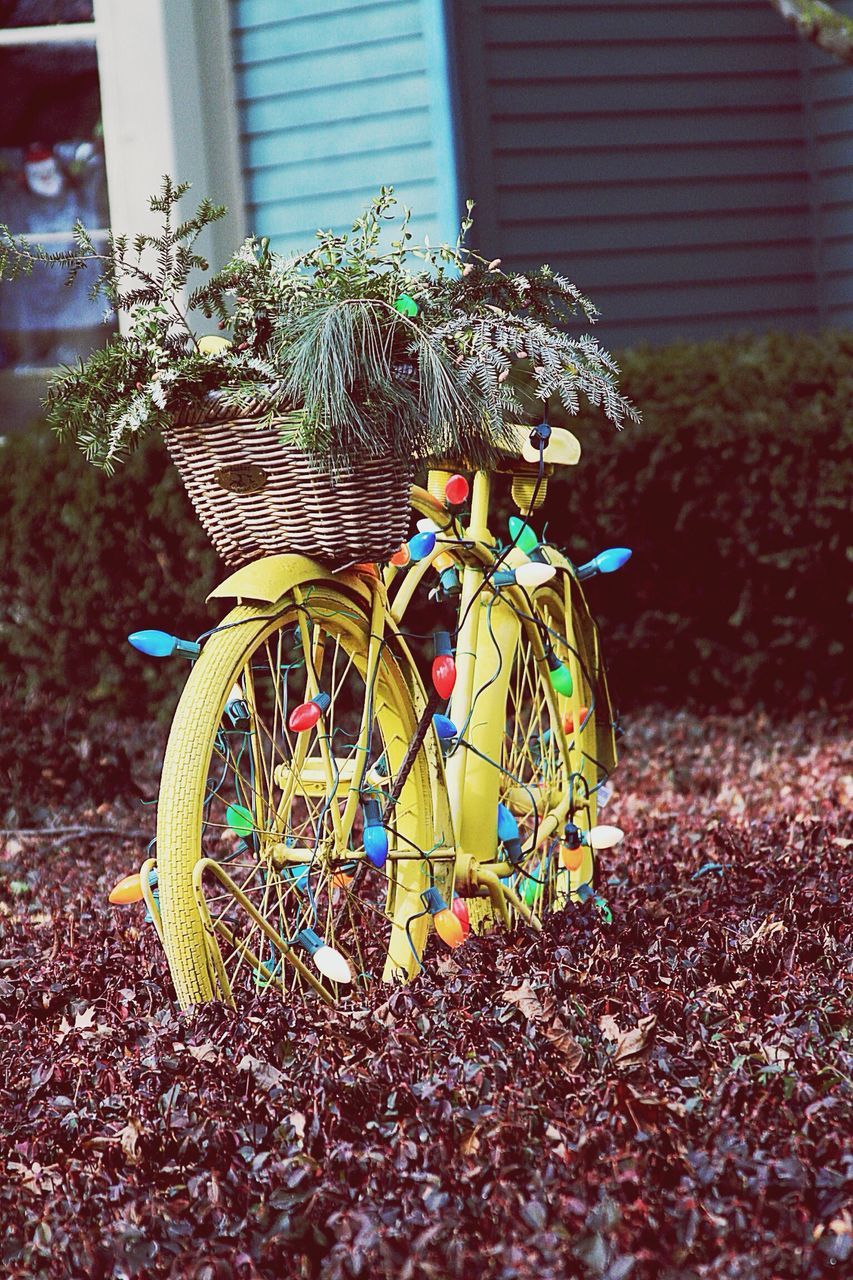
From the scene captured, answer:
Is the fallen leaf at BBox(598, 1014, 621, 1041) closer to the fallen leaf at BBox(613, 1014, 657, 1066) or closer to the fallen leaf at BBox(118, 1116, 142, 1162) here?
the fallen leaf at BBox(613, 1014, 657, 1066)

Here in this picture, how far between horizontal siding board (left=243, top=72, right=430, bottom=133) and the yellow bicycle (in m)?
3.49

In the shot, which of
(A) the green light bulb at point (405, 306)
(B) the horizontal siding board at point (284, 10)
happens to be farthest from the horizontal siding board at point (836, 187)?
(A) the green light bulb at point (405, 306)

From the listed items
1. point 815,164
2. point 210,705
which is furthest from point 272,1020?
point 815,164

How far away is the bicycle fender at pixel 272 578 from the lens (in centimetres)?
235

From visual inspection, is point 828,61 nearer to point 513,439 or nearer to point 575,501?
point 575,501

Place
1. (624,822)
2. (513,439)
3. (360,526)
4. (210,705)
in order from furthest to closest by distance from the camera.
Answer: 1. (624,822)
2. (513,439)
3. (360,526)
4. (210,705)

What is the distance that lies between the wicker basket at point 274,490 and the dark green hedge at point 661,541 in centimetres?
315

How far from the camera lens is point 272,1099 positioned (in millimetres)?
2092

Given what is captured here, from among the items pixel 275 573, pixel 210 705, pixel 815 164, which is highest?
pixel 815 164

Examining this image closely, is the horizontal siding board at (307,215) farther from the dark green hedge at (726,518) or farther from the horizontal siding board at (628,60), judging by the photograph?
the dark green hedge at (726,518)

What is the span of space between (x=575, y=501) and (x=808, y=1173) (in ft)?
13.7

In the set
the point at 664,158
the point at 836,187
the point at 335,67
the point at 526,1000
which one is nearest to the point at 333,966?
the point at 526,1000

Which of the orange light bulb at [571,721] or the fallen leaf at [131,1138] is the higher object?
the orange light bulb at [571,721]

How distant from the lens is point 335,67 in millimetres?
6184
